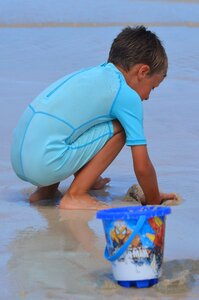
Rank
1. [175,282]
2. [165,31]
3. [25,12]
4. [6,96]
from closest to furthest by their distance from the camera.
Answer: [175,282]
[6,96]
[165,31]
[25,12]

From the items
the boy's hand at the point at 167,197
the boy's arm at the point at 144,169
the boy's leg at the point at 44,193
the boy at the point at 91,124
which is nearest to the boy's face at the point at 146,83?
the boy at the point at 91,124

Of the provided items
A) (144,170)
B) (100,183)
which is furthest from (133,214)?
(100,183)

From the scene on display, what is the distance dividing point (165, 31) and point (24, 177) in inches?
262

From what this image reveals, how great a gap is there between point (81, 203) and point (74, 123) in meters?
0.41

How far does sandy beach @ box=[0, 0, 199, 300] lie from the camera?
3191mm

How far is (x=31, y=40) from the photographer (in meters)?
9.88

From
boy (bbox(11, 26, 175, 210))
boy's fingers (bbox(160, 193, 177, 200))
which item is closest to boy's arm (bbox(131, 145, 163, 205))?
boy (bbox(11, 26, 175, 210))

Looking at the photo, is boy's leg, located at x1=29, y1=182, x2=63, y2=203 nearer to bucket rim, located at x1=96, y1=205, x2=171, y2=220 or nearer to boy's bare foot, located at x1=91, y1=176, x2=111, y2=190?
boy's bare foot, located at x1=91, y1=176, x2=111, y2=190

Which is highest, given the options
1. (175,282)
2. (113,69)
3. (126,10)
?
(113,69)

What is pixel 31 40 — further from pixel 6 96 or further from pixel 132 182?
pixel 132 182

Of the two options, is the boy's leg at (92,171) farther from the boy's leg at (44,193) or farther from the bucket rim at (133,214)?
the bucket rim at (133,214)

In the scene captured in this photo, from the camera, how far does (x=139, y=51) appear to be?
172 inches

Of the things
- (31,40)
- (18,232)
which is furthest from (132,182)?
(31,40)

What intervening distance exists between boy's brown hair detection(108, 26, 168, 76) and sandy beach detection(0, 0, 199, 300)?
72cm
